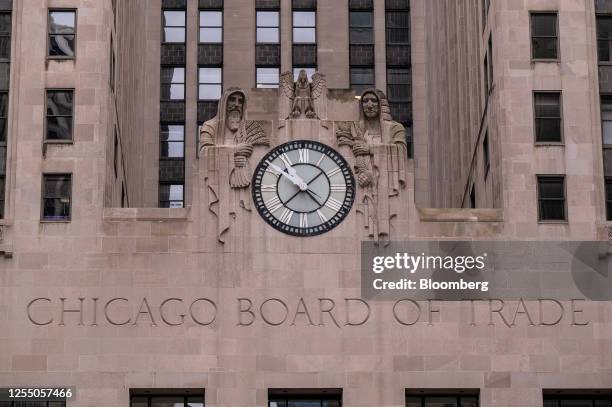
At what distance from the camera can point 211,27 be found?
106 m

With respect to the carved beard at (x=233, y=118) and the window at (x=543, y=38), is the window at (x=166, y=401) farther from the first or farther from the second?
the window at (x=543, y=38)

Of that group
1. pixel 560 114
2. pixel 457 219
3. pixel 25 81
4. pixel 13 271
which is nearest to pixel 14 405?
pixel 13 271

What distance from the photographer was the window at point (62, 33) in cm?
7650

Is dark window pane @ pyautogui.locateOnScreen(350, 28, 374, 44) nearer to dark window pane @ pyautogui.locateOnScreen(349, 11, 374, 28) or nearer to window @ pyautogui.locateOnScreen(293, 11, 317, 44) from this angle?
dark window pane @ pyautogui.locateOnScreen(349, 11, 374, 28)

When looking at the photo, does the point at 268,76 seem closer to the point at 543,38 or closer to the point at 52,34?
the point at 52,34

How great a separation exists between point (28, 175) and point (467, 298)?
17.7m

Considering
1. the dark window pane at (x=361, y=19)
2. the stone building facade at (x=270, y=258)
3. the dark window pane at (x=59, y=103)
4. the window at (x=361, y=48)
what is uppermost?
the dark window pane at (x=361, y=19)

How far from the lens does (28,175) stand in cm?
7438

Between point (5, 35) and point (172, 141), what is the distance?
28.1 metres

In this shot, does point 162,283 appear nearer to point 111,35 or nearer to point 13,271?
point 13,271

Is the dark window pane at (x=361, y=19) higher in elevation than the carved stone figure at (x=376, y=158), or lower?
higher

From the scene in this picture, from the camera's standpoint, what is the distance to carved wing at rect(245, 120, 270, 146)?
74.5 m

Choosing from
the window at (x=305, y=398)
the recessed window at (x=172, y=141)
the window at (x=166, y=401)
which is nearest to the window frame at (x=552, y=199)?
the window at (x=305, y=398)

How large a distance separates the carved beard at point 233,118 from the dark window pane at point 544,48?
482 inches
